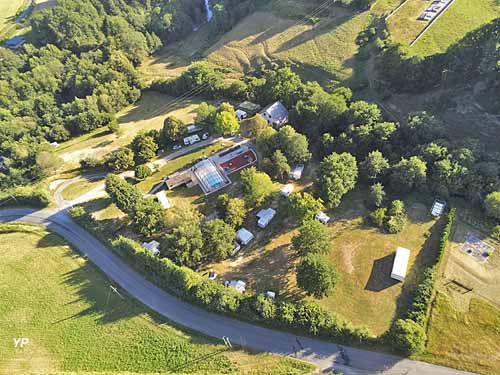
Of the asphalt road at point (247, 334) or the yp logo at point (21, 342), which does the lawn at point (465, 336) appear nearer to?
the asphalt road at point (247, 334)

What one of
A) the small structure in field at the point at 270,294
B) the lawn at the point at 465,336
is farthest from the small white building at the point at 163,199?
the lawn at the point at 465,336

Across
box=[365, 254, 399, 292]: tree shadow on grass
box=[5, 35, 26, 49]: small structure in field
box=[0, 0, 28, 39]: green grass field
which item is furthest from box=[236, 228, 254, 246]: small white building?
box=[0, 0, 28, 39]: green grass field

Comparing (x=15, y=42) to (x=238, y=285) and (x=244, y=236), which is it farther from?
(x=238, y=285)

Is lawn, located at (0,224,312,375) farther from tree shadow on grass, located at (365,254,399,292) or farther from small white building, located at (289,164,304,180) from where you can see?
small white building, located at (289,164,304,180)

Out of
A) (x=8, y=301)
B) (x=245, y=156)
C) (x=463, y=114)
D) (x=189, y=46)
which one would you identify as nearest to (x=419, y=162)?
(x=463, y=114)

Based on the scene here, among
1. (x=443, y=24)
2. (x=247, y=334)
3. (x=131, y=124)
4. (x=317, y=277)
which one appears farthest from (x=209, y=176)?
(x=443, y=24)

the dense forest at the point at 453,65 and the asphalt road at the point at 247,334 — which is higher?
the dense forest at the point at 453,65
